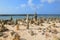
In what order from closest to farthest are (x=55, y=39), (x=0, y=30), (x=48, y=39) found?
(x=55, y=39) < (x=48, y=39) < (x=0, y=30)

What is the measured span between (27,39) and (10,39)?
1351 mm

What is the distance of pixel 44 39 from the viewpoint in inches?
409

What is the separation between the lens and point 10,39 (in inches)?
391

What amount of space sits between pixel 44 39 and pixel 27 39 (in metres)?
1.30

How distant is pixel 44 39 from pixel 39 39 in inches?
15.2

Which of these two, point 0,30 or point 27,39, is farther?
point 0,30

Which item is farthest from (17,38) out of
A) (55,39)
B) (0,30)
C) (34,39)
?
(0,30)

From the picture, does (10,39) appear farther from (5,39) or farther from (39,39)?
(39,39)

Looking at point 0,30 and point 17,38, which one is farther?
point 0,30

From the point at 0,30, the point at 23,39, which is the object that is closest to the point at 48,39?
the point at 23,39

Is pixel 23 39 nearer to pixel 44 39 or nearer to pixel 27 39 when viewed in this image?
pixel 27 39

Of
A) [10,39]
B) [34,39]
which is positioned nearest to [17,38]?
[10,39]

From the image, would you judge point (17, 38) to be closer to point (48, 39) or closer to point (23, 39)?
point (23, 39)

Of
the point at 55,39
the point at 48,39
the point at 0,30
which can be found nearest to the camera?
the point at 55,39
